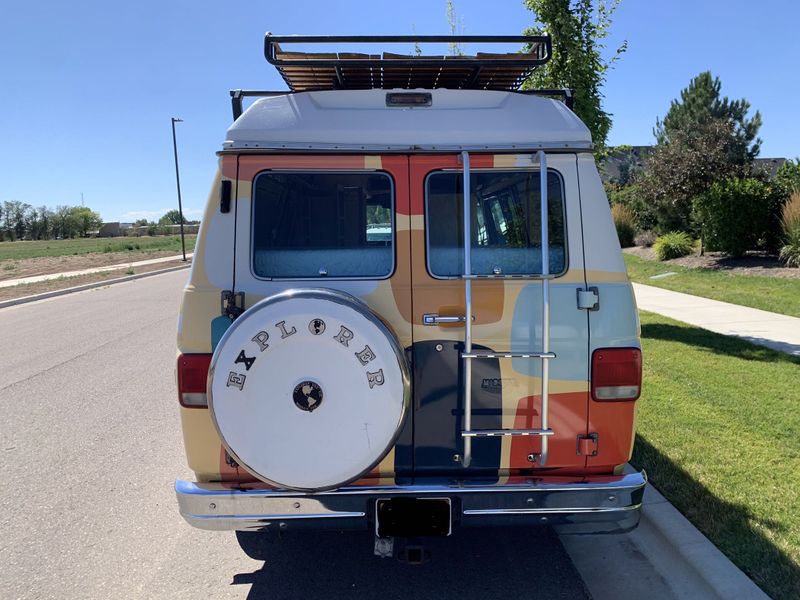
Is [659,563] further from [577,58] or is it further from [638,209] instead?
[638,209]

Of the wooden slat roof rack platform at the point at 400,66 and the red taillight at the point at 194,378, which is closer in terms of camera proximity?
the red taillight at the point at 194,378

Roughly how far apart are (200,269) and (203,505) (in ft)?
3.50

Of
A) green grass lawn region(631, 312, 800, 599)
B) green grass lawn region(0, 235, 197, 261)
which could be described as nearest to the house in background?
green grass lawn region(0, 235, 197, 261)

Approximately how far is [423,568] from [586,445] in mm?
1209

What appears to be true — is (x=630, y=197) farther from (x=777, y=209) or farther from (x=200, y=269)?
(x=200, y=269)

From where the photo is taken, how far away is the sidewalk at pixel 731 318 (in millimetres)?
8367

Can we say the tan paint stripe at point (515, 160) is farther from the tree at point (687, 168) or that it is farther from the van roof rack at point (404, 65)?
the tree at point (687, 168)

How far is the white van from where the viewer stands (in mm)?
2932

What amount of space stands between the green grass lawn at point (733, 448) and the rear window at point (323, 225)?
2431mm

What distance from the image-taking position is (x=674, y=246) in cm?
1895

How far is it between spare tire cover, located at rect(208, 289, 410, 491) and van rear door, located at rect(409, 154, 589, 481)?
0.32 metres

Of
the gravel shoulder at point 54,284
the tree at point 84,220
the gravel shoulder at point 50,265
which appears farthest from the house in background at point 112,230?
the gravel shoulder at point 54,284

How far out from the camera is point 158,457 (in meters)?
5.27

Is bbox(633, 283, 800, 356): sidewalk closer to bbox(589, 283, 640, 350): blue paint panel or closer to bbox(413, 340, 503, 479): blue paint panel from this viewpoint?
bbox(589, 283, 640, 350): blue paint panel
